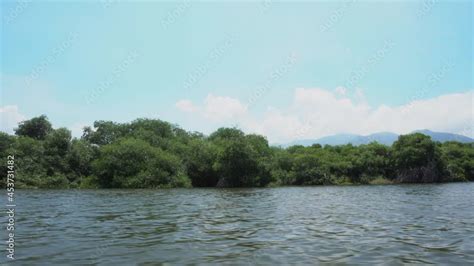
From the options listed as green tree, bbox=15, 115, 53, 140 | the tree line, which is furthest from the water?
green tree, bbox=15, 115, 53, 140

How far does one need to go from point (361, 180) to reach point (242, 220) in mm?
76301

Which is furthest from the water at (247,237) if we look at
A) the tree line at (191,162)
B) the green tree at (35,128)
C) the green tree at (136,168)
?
the green tree at (35,128)

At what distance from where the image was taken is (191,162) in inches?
3167

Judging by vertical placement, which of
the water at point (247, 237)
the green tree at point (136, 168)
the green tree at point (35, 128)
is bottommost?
the water at point (247, 237)

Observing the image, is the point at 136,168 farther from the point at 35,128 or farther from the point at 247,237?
the point at 247,237

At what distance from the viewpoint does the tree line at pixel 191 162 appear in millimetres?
72062

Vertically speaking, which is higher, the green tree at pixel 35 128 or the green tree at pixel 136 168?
the green tree at pixel 35 128

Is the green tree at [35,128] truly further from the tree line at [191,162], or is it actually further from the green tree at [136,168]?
the green tree at [136,168]

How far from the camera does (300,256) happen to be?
13.8m

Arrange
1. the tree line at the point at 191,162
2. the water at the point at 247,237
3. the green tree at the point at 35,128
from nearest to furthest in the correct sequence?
the water at the point at 247,237
the tree line at the point at 191,162
the green tree at the point at 35,128

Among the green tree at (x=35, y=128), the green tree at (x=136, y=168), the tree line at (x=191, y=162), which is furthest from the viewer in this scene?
the green tree at (x=35, y=128)

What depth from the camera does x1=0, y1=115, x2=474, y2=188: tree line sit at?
7206 centimetres

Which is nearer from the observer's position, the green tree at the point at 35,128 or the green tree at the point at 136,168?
the green tree at the point at 136,168

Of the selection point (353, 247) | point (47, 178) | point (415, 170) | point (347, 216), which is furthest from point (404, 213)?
point (415, 170)
